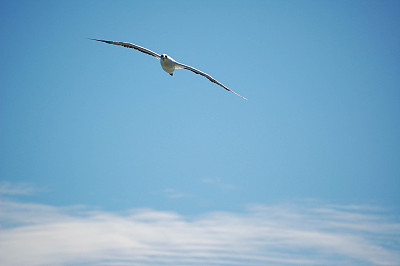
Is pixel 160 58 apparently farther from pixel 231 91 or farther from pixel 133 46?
pixel 231 91

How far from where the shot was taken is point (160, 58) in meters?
55.3

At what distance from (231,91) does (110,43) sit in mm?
17317

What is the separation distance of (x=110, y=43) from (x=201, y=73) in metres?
12.7

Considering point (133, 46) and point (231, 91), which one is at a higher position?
point (133, 46)

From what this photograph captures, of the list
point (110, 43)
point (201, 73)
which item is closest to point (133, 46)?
point (110, 43)

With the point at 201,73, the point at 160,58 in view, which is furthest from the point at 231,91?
the point at 160,58

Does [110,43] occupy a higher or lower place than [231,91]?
higher

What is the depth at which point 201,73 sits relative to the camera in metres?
56.8

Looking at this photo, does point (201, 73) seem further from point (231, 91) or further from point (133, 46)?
point (133, 46)

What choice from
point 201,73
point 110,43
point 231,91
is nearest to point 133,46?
point 110,43

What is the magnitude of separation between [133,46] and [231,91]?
14.5 meters

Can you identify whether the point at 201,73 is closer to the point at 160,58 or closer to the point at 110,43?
the point at 160,58

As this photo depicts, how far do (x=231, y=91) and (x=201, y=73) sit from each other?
4802mm

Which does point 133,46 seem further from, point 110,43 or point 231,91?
point 231,91
